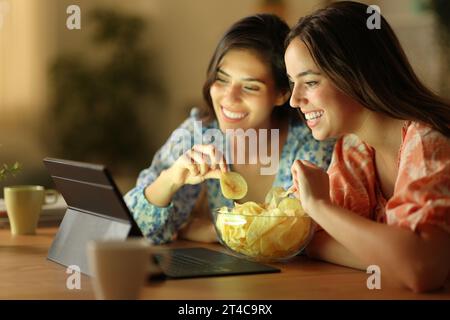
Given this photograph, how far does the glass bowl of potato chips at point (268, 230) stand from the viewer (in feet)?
4.77

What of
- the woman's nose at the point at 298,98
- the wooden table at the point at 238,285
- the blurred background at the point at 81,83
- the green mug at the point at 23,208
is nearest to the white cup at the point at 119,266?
the wooden table at the point at 238,285

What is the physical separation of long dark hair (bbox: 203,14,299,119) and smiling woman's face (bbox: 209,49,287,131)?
0.01 m

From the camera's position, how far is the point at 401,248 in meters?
1.24

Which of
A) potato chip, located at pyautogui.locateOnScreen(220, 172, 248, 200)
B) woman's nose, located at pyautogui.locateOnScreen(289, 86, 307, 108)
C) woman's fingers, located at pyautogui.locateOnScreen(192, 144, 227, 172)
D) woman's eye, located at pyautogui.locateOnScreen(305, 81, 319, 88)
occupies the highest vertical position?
woman's eye, located at pyautogui.locateOnScreen(305, 81, 319, 88)

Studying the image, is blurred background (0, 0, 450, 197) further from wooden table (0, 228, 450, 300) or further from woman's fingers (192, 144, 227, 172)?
wooden table (0, 228, 450, 300)

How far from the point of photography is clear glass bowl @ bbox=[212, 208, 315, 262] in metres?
1.45

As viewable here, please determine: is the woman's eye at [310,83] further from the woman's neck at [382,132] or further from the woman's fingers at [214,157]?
the woman's fingers at [214,157]

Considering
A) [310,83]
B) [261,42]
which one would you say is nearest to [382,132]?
[310,83]

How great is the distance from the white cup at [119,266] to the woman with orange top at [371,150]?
448 millimetres

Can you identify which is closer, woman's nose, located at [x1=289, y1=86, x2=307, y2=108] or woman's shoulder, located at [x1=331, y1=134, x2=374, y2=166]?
woman's nose, located at [x1=289, y1=86, x2=307, y2=108]

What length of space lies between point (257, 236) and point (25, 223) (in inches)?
30.2

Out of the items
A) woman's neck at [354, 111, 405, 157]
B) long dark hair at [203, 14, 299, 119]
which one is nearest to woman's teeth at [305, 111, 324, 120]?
woman's neck at [354, 111, 405, 157]

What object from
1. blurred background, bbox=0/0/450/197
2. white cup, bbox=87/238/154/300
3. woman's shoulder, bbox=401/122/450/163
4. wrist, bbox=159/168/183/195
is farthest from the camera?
blurred background, bbox=0/0/450/197

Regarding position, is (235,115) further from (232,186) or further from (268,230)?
(268,230)
